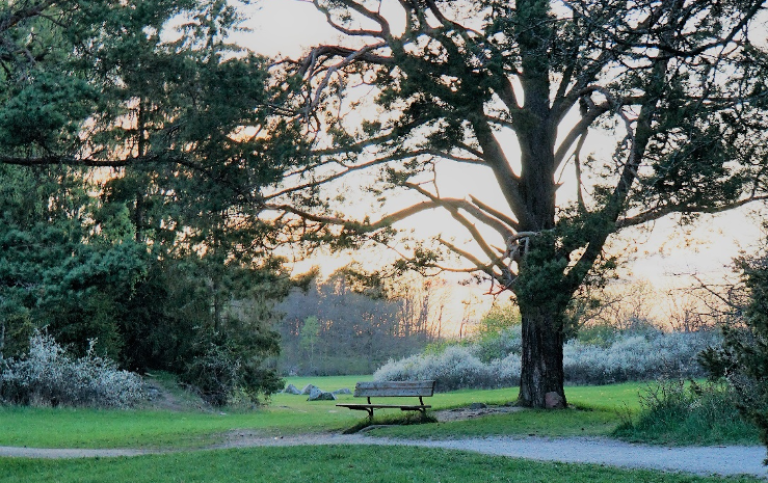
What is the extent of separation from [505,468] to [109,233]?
16613 mm

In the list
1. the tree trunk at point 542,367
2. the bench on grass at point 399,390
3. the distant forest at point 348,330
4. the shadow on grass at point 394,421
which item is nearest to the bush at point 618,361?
the tree trunk at point 542,367

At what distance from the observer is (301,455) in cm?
1127

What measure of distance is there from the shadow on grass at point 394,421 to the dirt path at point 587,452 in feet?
2.79

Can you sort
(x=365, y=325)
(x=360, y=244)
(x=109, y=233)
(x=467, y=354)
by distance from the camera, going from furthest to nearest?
(x=365, y=325) < (x=467, y=354) < (x=109, y=233) < (x=360, y=244)

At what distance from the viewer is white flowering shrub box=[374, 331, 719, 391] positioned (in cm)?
3102

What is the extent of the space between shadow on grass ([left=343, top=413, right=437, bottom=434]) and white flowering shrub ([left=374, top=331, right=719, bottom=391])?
14.6m

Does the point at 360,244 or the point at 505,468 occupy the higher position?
the point at 360,244

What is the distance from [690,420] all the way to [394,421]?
6.10 metres

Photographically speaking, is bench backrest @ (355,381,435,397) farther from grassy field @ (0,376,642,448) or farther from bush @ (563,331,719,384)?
bush @ (563,331,719,384)

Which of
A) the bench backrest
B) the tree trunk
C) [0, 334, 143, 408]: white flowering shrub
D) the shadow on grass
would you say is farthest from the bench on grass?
[0, 334, 143, 408]: white flowering shrub

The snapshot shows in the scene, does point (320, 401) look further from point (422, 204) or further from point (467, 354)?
point (422, 204)

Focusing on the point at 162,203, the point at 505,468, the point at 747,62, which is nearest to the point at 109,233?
the point at 162,203

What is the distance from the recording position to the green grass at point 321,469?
9094 millimetres

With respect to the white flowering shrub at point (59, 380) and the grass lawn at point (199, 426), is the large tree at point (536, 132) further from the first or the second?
the white flowering shrub at point (59, 380)
